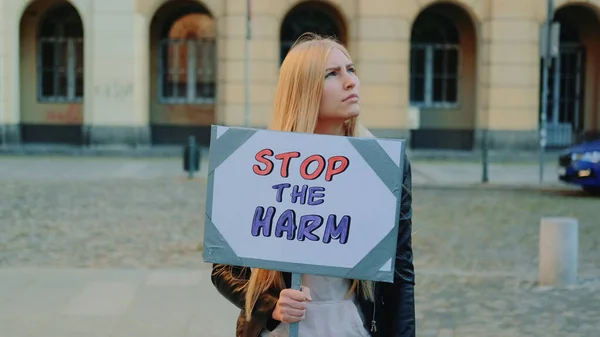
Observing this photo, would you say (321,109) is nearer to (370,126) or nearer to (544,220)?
(544,220)

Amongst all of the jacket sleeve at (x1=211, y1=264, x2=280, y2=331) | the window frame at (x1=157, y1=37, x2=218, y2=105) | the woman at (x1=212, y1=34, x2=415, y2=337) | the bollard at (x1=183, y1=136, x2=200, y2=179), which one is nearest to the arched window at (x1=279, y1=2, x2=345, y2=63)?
the window frame at (x1=157, y1=37, x2=218, y2=105)

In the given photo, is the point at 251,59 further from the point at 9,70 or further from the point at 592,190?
the point at 592,190

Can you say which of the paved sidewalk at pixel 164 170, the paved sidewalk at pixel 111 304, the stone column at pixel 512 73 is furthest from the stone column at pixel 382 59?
the paved sidewalk at pixel 111 304

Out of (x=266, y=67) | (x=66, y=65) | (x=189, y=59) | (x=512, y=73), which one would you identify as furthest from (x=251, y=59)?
(x=512, y=73)

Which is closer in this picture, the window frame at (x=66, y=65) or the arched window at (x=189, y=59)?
the window frame at (x=66, y=65)

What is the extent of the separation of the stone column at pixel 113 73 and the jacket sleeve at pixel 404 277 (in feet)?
79.8

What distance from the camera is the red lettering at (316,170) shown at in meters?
3.09

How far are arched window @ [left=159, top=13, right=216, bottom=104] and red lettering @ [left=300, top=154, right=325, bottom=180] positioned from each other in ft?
86.0

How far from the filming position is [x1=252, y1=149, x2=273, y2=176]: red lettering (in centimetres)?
313

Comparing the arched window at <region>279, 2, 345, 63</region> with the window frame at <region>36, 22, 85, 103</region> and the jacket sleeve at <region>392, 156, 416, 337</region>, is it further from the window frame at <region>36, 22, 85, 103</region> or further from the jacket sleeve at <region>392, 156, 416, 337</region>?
the jacket sleeve at <region>392, 156, 416, 337</region>

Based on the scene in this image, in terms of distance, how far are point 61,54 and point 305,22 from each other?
25.2ft

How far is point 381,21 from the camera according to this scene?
→ 26.8 metres

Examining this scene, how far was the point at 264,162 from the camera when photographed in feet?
10.3

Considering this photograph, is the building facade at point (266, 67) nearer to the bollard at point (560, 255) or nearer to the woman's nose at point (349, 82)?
the bollard at point (560, 255)
